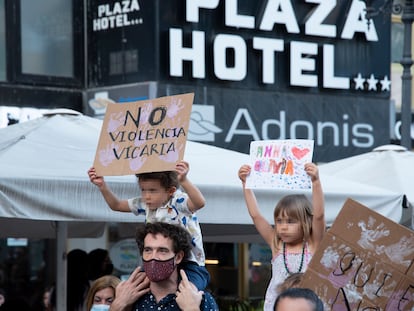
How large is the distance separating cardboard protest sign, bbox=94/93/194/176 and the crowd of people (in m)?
0.08

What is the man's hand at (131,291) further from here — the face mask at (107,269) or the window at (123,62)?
the window at (123,62)

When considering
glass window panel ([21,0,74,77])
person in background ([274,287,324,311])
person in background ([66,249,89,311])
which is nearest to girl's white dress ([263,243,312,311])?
person in background ([274,287,324,311])

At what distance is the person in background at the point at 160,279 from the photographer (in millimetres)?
4609

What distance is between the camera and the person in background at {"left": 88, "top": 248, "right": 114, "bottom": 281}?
8781 millimetres

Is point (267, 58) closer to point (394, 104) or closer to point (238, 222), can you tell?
point (394, 104)

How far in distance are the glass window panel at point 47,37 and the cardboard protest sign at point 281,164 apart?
908 centimetres

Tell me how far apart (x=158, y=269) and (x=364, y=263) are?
3.71 feet

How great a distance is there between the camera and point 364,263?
528 cm

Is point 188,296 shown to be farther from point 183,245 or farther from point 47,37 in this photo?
point 47,37

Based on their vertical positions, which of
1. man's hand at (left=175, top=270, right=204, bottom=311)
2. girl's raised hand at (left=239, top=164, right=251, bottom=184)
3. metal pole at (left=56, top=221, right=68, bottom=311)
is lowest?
metal pole at (left=56, top=221, right=68, bottom=311)

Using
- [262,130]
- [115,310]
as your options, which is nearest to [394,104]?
[262,130]

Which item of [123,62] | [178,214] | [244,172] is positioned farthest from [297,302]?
[123,62]

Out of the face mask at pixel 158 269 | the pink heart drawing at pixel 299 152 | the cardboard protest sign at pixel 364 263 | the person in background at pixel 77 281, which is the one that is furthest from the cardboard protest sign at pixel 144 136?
the person in background at pixel 77 281

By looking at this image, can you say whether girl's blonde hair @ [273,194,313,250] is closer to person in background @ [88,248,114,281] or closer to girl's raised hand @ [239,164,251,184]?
girl's raised hand @ [239,164,251,184]
